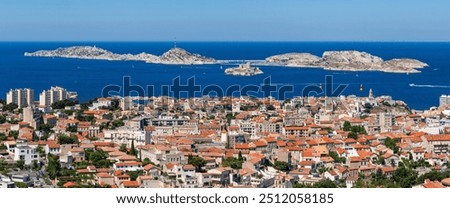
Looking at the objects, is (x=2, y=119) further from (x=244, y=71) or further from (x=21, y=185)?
(x=244, y=71)

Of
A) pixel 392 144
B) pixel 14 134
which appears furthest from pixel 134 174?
pixel 392 144

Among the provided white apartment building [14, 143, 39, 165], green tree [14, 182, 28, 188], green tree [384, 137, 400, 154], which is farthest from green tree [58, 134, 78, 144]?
green tree [384, 137, 400, 154]

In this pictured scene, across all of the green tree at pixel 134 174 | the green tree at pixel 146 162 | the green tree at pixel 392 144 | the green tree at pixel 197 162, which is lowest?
the green tree at pixel 392 144

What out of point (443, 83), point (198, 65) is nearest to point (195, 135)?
point (443, 83)

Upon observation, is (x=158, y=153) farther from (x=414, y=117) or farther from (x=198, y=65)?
(x=198, y=65)

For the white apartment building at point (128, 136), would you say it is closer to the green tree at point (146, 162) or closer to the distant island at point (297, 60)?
the green tree at point (146, 162)

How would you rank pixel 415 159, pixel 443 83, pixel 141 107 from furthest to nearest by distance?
pixel 443 83, pixel 141 107, pixel 415 159

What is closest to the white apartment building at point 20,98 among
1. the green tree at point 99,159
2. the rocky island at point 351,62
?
the green tree at point 99,159
